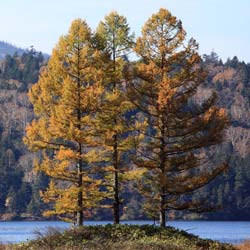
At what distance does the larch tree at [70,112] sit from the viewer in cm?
3766

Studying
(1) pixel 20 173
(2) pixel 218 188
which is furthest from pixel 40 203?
(2) pixel 218 188

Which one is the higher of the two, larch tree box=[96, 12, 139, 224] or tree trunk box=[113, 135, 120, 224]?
larch tree box=[96, 12, 139, 224]

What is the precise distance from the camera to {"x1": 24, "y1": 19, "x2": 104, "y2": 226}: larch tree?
37.7 metres

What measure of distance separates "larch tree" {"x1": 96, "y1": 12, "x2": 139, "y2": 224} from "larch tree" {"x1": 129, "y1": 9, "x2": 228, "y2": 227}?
0.99m

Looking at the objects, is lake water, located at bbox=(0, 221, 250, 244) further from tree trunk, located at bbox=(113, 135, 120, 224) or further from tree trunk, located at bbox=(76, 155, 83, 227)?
tree trunk, located at bbox=(113, 135, 120, 224)

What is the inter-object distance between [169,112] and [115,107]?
3054 mm

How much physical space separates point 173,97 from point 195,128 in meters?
1.96

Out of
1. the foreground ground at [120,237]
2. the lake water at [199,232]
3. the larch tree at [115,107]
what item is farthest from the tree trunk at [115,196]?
the lake water at [199,232]

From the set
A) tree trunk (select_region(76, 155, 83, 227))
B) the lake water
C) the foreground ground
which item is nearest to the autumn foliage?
tree trunk (select_region(76, 155, 83, 227))

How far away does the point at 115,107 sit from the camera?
38.7 m

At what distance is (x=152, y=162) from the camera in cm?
3819

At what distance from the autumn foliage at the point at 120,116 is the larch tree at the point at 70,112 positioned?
0.05m

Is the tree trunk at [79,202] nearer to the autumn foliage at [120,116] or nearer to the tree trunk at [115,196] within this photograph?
the autumn foliage at [120,116]

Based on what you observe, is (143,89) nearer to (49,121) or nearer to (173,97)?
(173,97)
